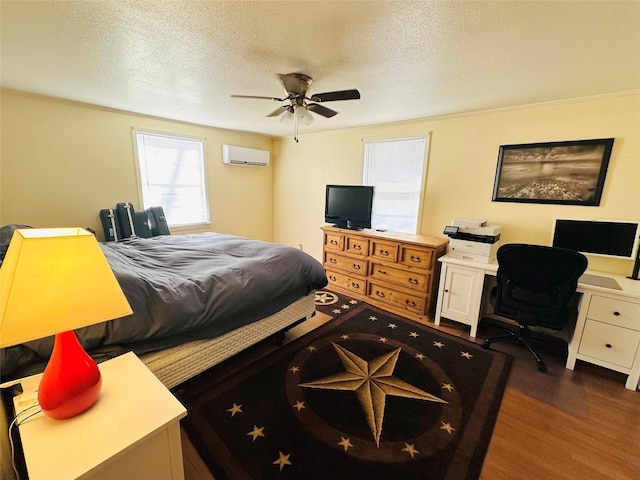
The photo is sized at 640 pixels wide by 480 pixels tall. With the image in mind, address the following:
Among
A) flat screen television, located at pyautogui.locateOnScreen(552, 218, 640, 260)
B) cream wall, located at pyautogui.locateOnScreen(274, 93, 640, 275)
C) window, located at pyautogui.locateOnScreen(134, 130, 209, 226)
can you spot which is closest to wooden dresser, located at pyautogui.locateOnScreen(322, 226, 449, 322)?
cream wall, located at pyautogui.locateOnScreen(274, 93, 640, 275)

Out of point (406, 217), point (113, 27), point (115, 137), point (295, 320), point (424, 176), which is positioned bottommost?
point (295, 320)

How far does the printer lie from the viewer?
265cm

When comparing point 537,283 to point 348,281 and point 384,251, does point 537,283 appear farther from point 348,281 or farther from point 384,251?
point 348,281

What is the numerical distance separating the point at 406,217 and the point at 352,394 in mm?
2392

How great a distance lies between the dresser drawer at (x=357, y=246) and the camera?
3.45 metres

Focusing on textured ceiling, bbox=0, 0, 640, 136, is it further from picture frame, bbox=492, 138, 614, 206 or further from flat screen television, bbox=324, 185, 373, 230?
flat screen television, bbox=324, 185, 373, 230

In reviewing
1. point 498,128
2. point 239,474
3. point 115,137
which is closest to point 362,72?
point 498,128

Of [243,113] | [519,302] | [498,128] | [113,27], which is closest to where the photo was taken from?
[113,27]

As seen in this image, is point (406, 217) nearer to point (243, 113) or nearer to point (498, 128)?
point (498, 128)

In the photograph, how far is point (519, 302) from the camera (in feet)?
7.52

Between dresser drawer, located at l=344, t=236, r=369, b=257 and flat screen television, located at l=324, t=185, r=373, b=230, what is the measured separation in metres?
0.23

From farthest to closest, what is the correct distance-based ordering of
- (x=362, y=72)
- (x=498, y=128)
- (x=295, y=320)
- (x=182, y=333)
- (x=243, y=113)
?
1. (x=243, y=113)
2. (x=498, y=128)
3. (x=295, y=320)
4. (x=362, y=72)
5. (x=182, y=333)

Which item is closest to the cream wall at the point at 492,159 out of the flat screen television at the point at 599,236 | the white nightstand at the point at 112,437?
the flat screen television at the point at 599,236

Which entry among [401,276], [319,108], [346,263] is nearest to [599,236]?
[401,276]
